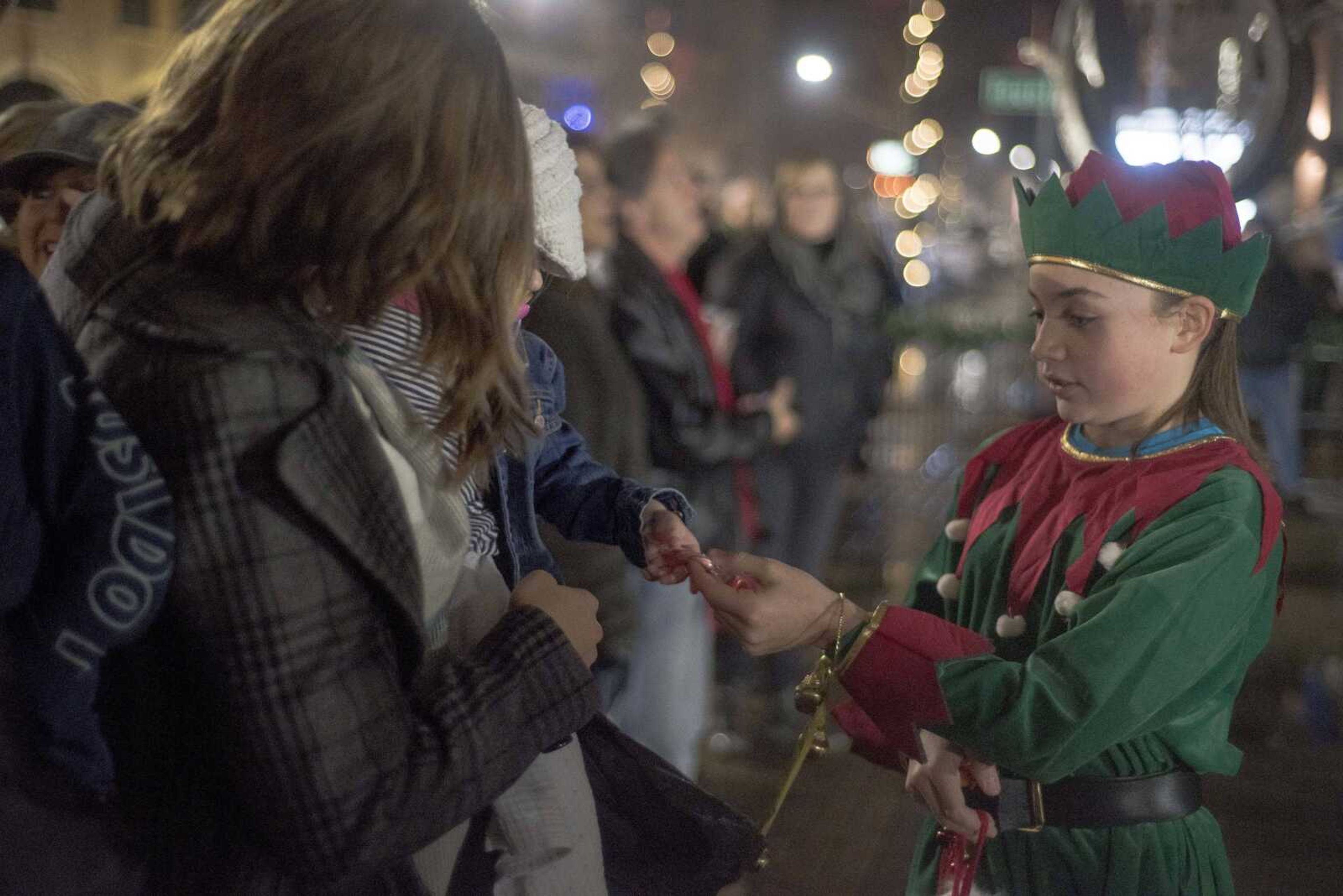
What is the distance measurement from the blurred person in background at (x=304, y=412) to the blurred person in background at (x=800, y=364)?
14.8 feet

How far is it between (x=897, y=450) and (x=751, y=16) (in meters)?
37.1

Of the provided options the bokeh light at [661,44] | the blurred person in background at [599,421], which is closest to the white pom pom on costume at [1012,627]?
the blurred person in background at [599,421]

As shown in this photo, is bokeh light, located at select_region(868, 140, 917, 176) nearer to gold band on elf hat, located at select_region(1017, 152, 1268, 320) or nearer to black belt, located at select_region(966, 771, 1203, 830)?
gold band on elf hat, located at select_region(1017, 152, 1268, 320)

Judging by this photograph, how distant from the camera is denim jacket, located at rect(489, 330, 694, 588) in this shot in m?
1.90

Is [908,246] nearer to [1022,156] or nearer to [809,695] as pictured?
[1022,156]

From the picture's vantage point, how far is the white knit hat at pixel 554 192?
1978 mm

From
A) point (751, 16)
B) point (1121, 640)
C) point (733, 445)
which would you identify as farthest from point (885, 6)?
point (1121, 640)

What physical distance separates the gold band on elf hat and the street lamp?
30170 millimetres

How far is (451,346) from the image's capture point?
4.68ft

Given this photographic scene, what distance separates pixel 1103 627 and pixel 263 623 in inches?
46.0

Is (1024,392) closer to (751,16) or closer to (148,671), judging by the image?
(148,671)

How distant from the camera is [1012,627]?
2.08 m

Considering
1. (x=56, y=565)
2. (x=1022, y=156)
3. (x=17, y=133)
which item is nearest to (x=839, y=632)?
(x=56, y=565)

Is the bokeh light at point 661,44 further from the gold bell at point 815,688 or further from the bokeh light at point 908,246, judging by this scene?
the gold bell at point 815,688
